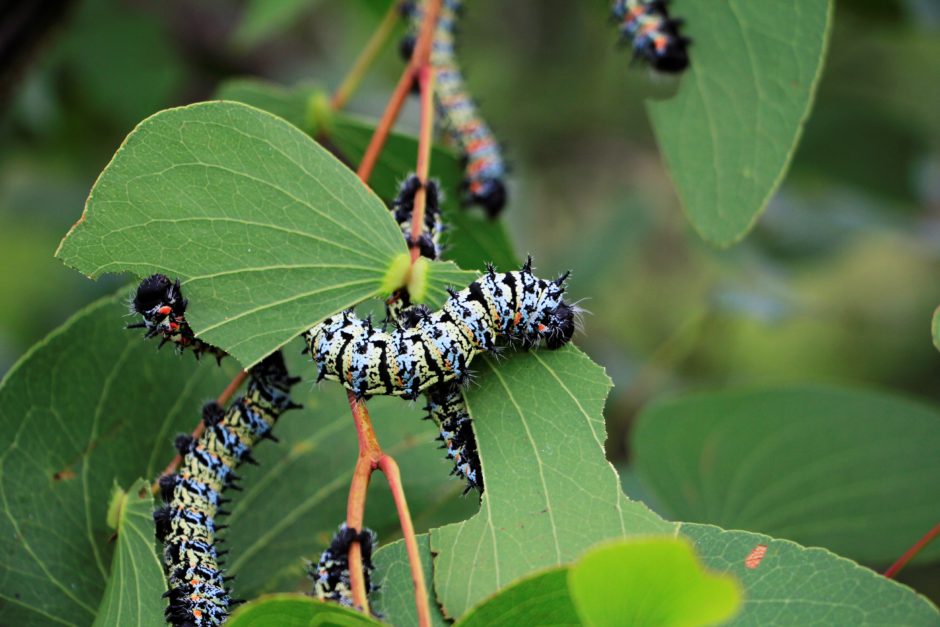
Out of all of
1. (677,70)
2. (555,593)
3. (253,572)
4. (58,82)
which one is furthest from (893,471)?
(58,82)

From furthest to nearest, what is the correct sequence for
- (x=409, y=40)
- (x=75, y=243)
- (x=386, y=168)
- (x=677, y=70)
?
(x=409, y=40) < (x=386, y=168) < (x=677, y=70) < (x=75, y=243)

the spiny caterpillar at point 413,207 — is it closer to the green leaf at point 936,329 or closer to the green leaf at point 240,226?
the green leaf at point 240,226

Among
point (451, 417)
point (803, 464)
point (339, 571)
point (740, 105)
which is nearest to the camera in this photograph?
point (339, 571)

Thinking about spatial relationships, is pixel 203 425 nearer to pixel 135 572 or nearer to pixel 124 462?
pixel 124 462

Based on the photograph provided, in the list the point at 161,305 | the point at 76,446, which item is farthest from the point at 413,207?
the point at 76,446

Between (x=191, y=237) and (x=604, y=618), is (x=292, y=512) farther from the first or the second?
(x=604, y=618)

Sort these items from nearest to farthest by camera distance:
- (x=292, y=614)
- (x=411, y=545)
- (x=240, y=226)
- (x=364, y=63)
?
(x=292, y=614)
(x=411, y=545)
(x=240, y=226)
(x=364, y=63)

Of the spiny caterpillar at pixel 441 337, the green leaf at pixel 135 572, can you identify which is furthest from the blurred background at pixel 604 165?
the green leaf at pixel 135 572
